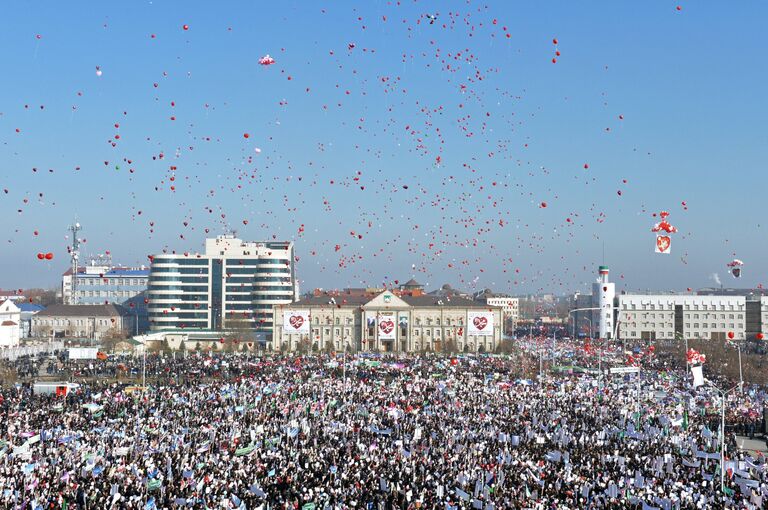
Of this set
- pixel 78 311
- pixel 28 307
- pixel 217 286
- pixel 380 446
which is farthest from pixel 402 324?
pixel 380 446

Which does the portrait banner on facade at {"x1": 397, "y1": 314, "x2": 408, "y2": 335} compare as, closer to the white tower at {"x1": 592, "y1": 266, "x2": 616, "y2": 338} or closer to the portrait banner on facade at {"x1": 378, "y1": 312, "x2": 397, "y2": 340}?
the portrait banner on facade at {"x1": 378, "y1": 312, "x2": 397, "y2": 340}

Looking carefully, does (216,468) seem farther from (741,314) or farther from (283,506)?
(741,314)

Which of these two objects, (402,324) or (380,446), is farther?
(402,324)

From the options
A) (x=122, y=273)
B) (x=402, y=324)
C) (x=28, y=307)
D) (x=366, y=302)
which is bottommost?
(x=402, y=324)

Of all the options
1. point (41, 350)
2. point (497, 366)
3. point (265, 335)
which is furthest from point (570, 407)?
point (265, 335)

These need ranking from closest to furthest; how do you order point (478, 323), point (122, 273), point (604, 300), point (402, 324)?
point (478, 323)
point (402, 324)
point (604, 300)
point (122, 273)

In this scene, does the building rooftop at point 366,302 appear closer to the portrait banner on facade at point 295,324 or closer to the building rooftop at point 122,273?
the portrait banner on facade at point 295,324

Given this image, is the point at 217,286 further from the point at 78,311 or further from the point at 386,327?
the point at 386,327
